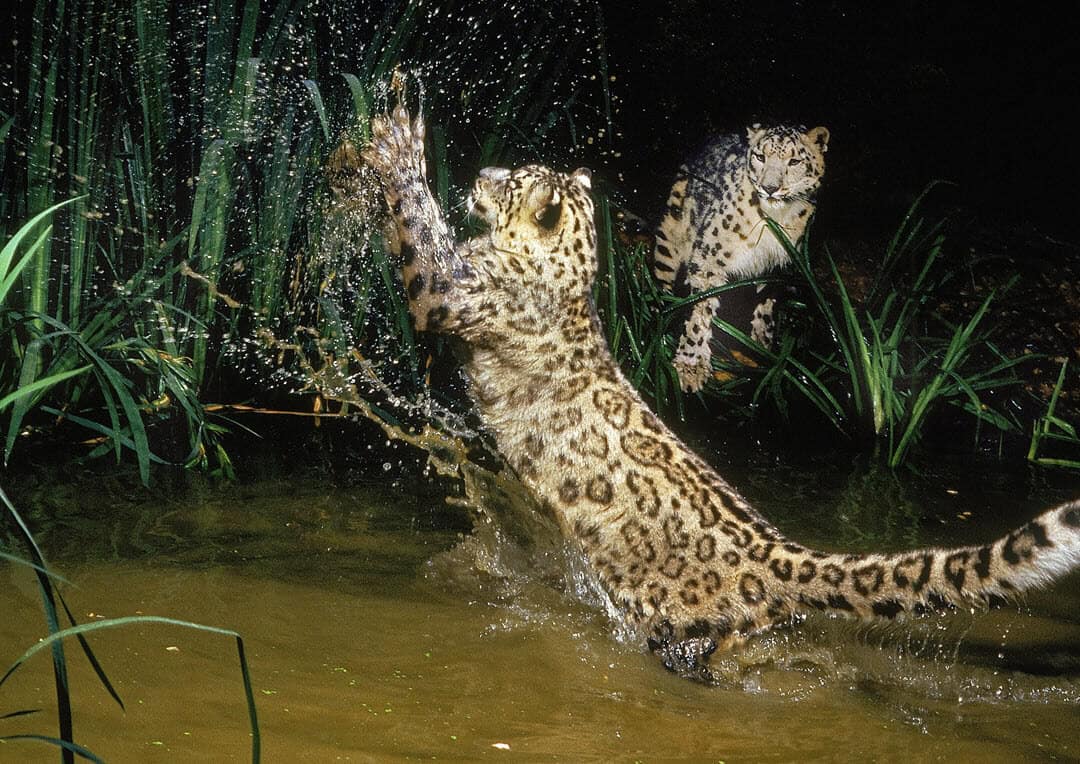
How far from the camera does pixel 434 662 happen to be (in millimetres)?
3582

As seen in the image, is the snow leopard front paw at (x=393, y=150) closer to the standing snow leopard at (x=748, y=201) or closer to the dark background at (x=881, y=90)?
the standing snow leopard at (x=748, y=201)

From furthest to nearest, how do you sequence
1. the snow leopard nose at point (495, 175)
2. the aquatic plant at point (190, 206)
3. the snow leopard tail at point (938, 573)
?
1. the aquatic plant at point (190, 206)
2. the snow leopard nose at point (495, 175)
3. the snow leopard tail at point (938, 573)

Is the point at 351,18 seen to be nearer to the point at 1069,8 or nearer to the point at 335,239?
the point at 335,239

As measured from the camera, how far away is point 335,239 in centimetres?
607

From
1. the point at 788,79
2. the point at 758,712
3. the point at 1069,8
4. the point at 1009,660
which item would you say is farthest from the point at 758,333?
the point at 758,712

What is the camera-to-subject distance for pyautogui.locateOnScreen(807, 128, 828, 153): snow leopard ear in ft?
28.9

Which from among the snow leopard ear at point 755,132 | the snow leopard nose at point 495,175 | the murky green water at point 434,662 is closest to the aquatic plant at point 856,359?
the snow leopard ear at point 755,132

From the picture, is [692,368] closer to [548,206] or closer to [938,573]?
[548,206]

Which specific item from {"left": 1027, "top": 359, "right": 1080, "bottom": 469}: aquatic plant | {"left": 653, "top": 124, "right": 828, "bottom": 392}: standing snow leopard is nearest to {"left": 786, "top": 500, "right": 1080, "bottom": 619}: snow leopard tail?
{"left": 1027, "top": 359, "right": 1080, "bottom": 469}: aquatic plant

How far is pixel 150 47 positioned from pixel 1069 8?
648 centimetres

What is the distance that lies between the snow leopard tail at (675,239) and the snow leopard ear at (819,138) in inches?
38.7

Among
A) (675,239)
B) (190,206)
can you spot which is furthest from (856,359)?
(190,206)

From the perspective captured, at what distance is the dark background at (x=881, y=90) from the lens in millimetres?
8531

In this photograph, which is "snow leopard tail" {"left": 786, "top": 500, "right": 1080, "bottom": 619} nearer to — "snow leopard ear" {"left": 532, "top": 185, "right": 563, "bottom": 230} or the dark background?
"snow leopard ear" {"left": 532, "top": 185, "right": 563, "bottom": 230}
